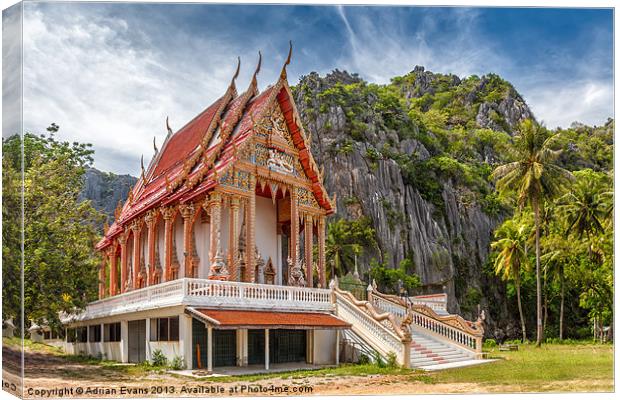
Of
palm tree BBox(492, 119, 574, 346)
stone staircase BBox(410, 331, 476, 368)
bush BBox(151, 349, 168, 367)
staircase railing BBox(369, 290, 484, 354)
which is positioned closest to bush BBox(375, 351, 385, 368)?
stone staircase BBox(410, 331, 476, 368)

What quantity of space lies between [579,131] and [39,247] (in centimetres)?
1331

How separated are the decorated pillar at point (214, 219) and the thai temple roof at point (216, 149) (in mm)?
302

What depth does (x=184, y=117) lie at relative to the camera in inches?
586

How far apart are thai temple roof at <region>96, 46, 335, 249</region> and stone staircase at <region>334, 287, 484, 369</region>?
3.57m

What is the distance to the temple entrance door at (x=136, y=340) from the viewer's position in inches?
644

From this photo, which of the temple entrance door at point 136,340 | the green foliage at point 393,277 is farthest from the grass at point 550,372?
the green foliage at point 393,277

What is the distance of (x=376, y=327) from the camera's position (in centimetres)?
1642

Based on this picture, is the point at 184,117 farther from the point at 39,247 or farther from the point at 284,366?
the point at 284,366

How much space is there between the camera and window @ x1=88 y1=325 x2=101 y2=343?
776 inches

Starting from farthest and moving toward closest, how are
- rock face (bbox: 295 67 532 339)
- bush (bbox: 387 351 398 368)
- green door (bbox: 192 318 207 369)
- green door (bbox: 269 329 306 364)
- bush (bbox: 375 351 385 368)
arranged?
rock face (bbox: 295 67 532 339), green door (bbox: 269 329 306 364), bush (bbox: 375 351 385 368), bush (bbox: 387 351 398 368), green door (bbox: 192 318 207 369)

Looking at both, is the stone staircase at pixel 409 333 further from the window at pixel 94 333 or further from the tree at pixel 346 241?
the tree at pixel 346 241

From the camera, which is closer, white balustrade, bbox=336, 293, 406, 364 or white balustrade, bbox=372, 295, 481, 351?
white balustrade, bbox=336, 293, 406, 364

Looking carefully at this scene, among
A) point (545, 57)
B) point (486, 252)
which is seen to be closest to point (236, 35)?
point (545, 57)

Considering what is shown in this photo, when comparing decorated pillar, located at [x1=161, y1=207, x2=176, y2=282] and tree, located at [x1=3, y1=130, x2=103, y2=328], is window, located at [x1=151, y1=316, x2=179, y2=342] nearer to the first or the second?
decorated pillar, located at [x1=161, y1=207, x2=176, y2=282]
